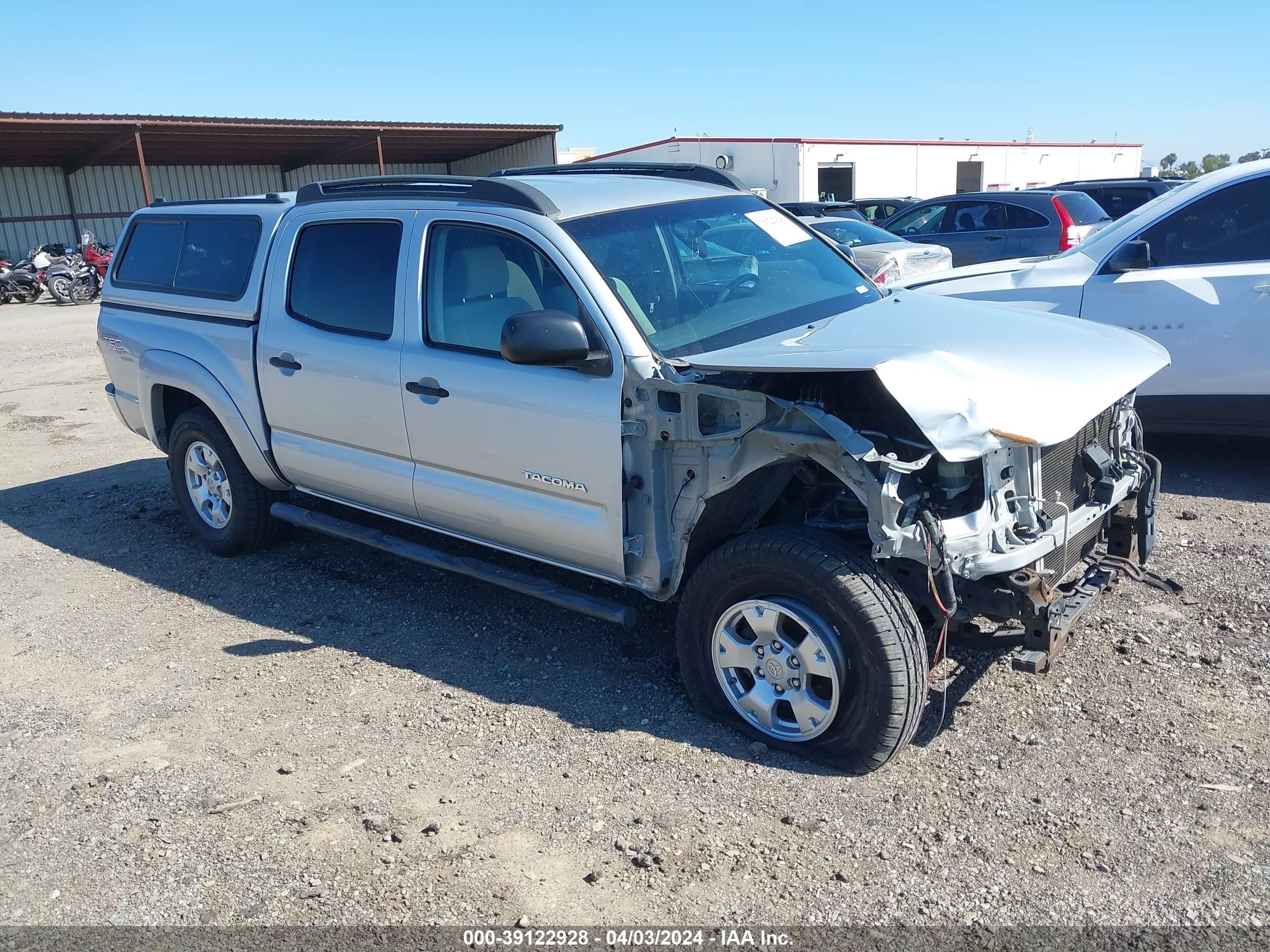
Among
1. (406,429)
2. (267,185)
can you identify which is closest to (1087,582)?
(406,429)

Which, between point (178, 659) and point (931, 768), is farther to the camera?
point (178, 659)

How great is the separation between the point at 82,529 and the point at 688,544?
191 inches

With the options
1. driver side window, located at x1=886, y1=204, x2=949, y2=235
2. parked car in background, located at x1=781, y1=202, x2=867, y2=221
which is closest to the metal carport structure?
parked car in background, located at x1=781, y1=202, x2=867, y2=221

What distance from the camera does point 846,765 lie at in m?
3.55

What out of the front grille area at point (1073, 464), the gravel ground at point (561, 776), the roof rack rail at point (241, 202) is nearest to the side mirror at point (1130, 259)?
the gravel ground at point (561, 776)

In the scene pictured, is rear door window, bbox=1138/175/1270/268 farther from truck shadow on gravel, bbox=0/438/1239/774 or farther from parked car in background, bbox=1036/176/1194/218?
parked car in background, bbox=1036/176/1194/218

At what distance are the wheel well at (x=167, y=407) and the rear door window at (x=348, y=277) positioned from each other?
4.69ft

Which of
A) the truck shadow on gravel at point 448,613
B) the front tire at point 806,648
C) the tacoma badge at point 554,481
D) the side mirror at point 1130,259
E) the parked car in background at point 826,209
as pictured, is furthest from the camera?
the parked car in background at point 826,209

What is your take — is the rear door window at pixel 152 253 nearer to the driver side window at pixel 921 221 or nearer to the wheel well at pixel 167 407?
the wheel well at pixel 167 407

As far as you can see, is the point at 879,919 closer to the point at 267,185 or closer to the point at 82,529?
the point at 82,529

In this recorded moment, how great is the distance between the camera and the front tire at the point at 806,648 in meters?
3.37

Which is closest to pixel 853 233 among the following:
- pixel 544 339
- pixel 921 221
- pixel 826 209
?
pixel 921 221

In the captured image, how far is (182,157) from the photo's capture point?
30.1 m

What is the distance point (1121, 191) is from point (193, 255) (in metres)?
14.7
